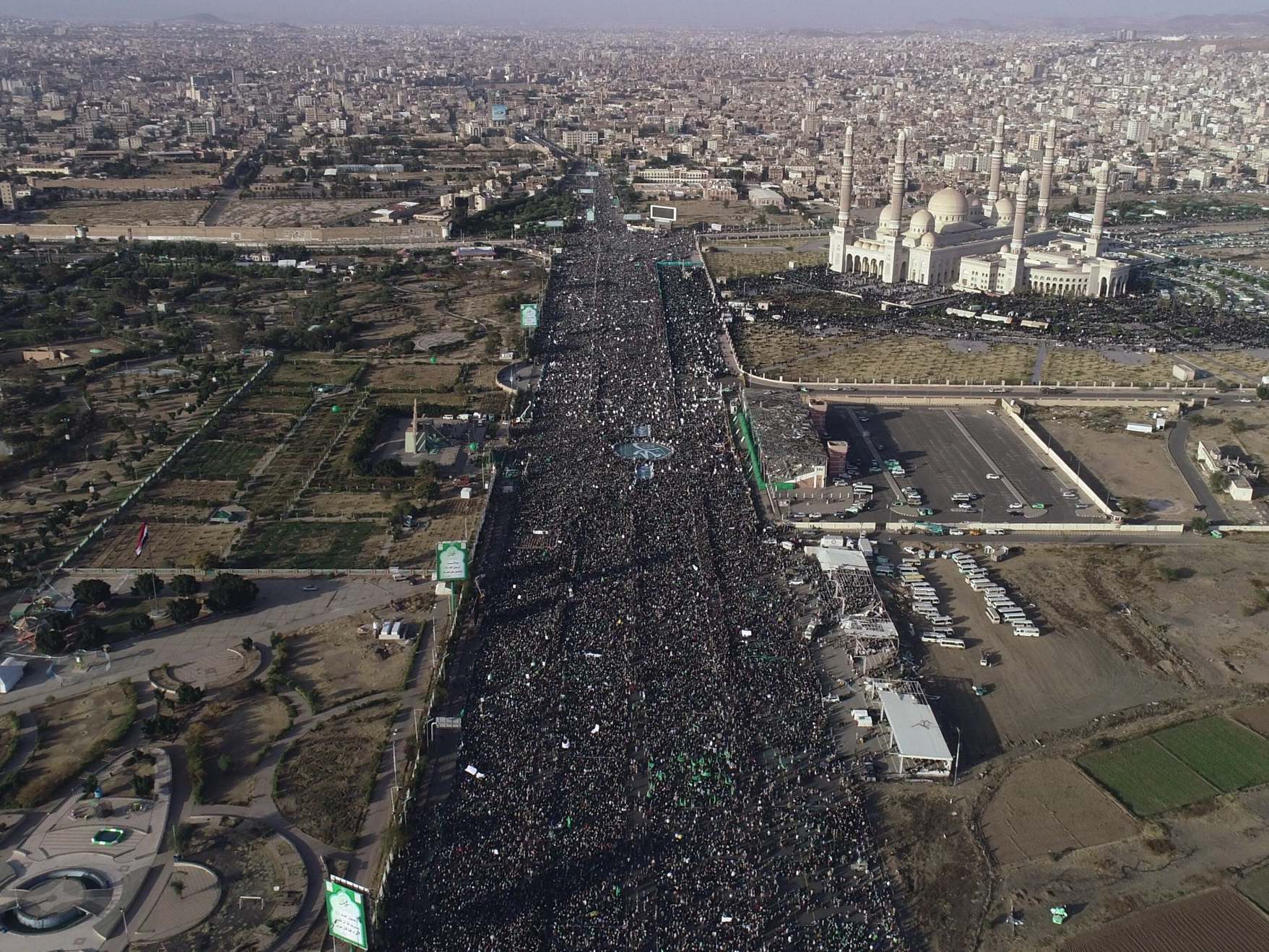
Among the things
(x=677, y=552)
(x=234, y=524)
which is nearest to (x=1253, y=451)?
(x=677, y=552)

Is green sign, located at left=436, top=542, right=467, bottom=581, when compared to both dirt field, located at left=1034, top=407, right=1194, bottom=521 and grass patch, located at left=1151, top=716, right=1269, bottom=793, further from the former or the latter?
dirt field, located at left=1034, top=407, right=1194, bottom=521

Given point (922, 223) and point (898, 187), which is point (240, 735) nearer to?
point (898, 187)

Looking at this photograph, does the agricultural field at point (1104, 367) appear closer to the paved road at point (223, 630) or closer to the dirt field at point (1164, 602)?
the dirt field at point (1164, 602)

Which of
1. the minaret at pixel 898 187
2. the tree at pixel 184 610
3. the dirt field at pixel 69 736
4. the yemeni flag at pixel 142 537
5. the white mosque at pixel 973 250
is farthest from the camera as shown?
the minaret at pixel 898 187

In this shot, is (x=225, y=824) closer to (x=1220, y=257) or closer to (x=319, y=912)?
(x=319, y=912)

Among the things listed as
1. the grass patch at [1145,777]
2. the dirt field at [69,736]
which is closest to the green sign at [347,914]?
the dirt field at [69,736]
